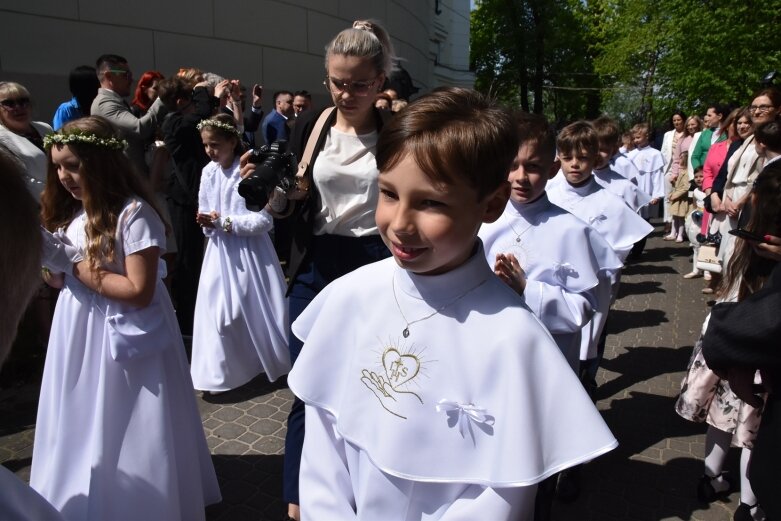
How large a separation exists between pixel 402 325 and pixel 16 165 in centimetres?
94

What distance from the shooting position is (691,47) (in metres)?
14.5

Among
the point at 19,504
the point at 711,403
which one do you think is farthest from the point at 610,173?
the point at 19,504

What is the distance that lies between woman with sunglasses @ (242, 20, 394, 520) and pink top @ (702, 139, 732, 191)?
5476 millimetres

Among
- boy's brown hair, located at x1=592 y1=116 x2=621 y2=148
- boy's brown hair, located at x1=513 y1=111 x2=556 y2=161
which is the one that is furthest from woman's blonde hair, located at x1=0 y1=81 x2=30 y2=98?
boy's brown hair, located at x1=592 y1=116 x2=621 y2=148

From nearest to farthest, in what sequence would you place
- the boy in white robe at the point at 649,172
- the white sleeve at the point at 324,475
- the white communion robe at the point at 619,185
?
1. the white sleeve at the point at 324,475
2. the white communion robe at the point at 619,185
3. the boy in white robe at the point at 649,172

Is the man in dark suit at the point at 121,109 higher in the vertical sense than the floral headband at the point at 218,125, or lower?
higher

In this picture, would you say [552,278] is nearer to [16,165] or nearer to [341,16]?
[16,165]

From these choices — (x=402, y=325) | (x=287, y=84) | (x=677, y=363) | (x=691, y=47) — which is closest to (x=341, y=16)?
(x=287, y=84)

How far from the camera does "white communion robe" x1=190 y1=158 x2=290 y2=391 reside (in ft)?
15.2

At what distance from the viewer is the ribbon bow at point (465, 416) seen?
1506mm

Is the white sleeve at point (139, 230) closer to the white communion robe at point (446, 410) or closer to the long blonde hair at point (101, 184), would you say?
the long blonde hair at point (101, 184)

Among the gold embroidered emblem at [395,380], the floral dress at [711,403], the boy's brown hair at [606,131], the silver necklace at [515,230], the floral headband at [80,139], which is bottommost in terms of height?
the floral dress at [711,403]

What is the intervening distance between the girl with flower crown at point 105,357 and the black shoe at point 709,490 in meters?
2.73

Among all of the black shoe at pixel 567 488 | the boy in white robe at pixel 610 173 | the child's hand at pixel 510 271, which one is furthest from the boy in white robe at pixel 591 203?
the child's hand at pixel 510 271
